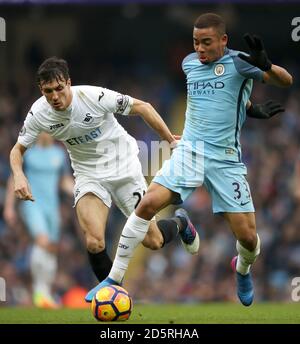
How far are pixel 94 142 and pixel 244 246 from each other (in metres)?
1.83

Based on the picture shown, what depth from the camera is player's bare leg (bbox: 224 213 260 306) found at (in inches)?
402

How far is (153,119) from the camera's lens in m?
10.6

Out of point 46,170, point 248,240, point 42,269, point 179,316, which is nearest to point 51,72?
point 248,240

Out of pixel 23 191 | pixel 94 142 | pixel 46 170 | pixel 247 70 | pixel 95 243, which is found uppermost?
pixel 247 70

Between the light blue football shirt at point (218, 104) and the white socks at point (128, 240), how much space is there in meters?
0.91

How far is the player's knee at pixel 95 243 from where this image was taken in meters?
10.7

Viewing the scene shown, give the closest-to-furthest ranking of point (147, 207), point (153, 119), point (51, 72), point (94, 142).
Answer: point (147, 207), point (51, 72), point (153, 119), point (94, 142)

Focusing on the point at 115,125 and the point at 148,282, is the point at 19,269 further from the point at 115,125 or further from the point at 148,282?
the point at 115,125

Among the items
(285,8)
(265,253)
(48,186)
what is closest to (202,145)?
(48,186)

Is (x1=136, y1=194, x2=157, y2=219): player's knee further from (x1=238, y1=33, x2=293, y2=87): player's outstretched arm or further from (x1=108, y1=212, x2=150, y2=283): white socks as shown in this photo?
(x1=238, y1=33, x2=293, y2=87): player's outstretched arm

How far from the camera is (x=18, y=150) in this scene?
10617 millimetres

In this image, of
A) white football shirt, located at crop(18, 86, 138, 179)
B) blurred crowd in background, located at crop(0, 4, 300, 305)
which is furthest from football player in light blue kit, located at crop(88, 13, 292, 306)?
blurred crowd in background, located at crop(0, 4, 300, 305)

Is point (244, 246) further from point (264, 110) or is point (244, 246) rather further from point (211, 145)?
point (264, 110)

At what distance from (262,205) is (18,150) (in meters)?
10.1
